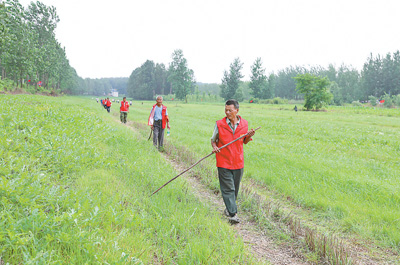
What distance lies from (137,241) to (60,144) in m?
4.33

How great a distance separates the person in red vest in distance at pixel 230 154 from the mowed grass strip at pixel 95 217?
355 mm

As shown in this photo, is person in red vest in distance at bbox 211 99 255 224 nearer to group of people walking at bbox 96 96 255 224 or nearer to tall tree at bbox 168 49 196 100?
group of people walking at bbox 96 96 255 224

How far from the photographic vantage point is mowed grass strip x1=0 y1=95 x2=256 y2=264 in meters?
2.63

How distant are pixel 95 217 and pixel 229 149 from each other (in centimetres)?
233

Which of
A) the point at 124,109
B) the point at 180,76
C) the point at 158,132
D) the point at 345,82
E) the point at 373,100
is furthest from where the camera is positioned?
the point at 345,82

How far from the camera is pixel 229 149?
14.0ft

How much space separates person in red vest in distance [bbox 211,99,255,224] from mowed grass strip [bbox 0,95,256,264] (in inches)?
14.0

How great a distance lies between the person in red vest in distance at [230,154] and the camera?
13.9 feet

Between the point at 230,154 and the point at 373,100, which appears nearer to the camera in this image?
the point at 230,154

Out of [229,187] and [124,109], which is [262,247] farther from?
[124,109]

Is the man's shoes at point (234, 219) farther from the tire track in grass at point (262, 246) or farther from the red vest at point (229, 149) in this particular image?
the red vest at point (229, 149)

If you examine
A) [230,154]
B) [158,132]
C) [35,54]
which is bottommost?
[158,132]

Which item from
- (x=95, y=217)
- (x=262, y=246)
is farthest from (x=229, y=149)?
(x=95, y=217)

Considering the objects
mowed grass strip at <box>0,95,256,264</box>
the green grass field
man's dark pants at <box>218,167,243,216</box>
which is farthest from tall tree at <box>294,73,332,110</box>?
man's dark pants at <box>218,167,243,216</box>
